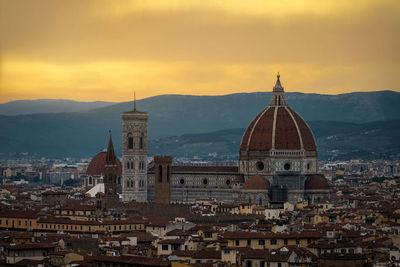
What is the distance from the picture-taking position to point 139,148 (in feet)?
504

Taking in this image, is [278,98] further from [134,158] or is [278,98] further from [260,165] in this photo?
[134,158]

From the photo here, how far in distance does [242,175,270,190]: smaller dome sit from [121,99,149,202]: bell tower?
42.2ft

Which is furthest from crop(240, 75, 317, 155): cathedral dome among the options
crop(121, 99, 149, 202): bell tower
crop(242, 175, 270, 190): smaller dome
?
crop(121, 99, 149, 202): bell tower

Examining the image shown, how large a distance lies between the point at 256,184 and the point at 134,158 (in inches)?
640

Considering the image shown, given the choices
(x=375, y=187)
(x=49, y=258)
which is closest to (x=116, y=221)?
(x=49, y=258)

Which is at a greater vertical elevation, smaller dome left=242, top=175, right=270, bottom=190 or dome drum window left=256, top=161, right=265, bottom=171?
dome drum window left=256, top=161, right=265, bottom=171

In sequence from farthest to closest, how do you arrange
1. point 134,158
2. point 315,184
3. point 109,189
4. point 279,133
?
point 134,158, point 279,133, point 315,184, point 109,189

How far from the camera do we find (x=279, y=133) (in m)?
149

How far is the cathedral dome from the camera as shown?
148625 mm

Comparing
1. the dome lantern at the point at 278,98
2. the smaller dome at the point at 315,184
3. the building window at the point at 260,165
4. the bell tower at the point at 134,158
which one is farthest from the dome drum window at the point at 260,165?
the bell tower at the point at 134,158

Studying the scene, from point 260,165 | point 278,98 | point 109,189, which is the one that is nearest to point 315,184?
point 260,165

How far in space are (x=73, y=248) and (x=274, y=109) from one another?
78788mm

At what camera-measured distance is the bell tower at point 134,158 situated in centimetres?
15175

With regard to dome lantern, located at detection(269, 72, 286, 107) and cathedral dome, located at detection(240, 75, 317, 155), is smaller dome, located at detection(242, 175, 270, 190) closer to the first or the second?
cathedral dome, located at detection(240, 75, 317, 155)
